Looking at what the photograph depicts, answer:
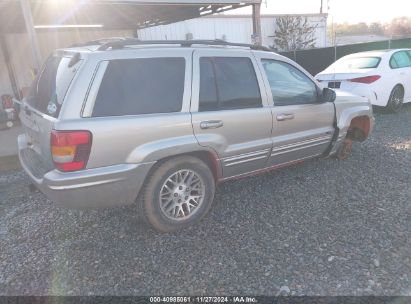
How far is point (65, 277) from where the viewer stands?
292cm

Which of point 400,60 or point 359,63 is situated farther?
point 400,60

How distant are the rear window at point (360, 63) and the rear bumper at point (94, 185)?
687 cm

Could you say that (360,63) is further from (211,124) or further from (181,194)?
(181,194)

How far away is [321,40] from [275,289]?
2273cm

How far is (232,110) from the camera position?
3643 millimetres

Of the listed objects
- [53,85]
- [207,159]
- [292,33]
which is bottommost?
[207,159]

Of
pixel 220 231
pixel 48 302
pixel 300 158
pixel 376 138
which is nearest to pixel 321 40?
pixel 376 138

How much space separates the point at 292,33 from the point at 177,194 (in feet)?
61.2

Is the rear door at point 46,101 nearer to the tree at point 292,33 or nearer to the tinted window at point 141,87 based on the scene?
the tinted window at point 141,87

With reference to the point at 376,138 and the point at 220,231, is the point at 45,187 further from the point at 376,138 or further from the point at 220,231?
the point at 376,138

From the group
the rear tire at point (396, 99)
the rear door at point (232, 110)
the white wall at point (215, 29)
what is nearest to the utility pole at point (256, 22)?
the rear tire at point (396, 99)

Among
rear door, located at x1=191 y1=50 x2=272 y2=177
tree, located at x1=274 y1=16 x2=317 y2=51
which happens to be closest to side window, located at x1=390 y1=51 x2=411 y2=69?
rear door, located at x1=191 y1=50 x2=272 y2=177

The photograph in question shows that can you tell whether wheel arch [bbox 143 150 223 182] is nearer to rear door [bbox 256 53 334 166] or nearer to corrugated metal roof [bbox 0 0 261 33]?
rear door [bbox 256 53 334 166]

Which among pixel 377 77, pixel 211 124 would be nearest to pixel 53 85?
pixel 211 124
